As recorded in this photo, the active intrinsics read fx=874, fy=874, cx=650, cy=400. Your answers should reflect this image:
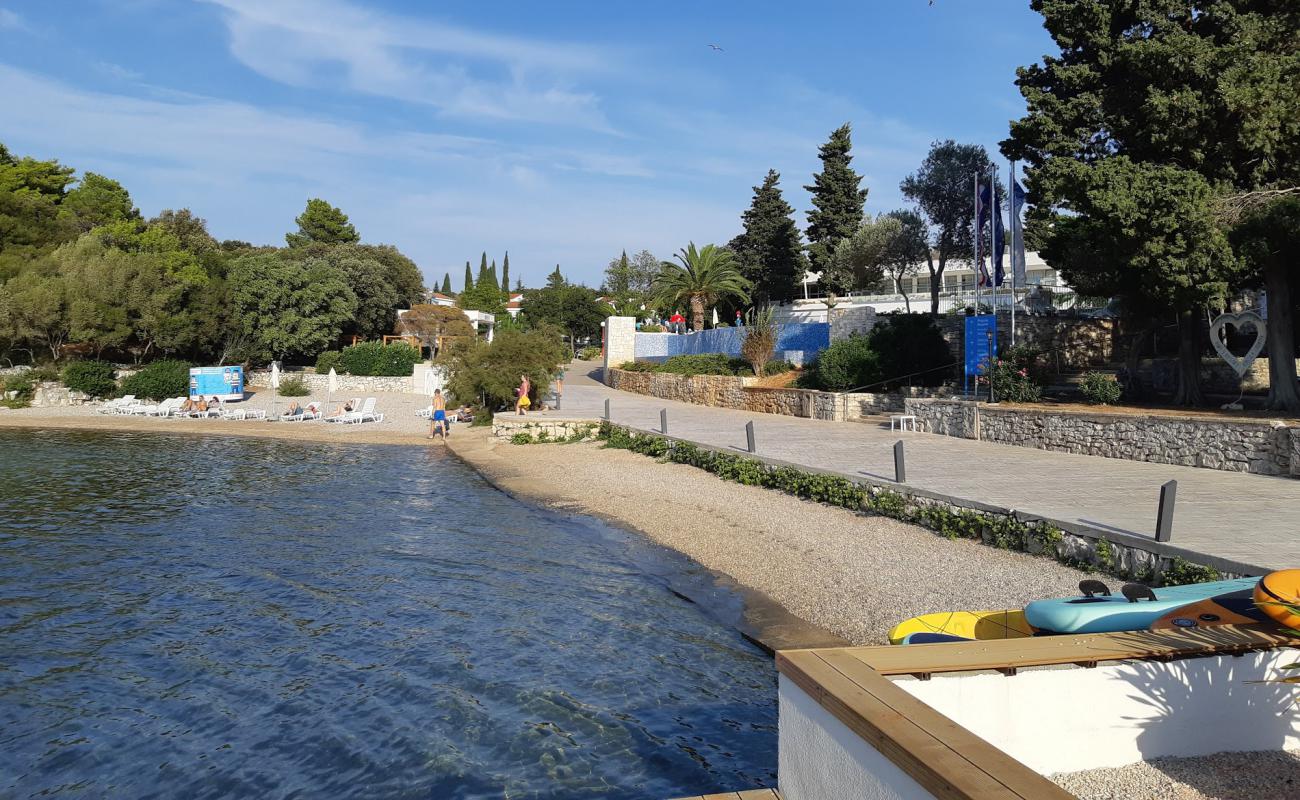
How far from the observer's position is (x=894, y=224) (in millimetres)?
41375

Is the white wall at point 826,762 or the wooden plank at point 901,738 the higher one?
the wooden plank at point 901,738

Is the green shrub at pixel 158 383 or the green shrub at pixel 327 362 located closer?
the green shrub at pixel 158 383

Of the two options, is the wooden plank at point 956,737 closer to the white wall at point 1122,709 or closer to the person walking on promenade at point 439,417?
the white wall at point 1122,709

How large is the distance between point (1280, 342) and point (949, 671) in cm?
1701

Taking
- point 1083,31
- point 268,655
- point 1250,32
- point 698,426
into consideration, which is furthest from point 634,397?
point 268,655

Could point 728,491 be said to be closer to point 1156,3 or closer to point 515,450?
point 515,450

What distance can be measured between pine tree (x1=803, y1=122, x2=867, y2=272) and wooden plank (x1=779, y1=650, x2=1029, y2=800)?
138ft

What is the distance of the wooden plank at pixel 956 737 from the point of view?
8.77ft

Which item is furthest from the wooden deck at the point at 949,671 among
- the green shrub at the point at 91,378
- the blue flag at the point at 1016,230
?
the green shrub at the point at 91,378

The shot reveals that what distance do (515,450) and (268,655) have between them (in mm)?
15267

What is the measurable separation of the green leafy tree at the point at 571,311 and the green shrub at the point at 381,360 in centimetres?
3307

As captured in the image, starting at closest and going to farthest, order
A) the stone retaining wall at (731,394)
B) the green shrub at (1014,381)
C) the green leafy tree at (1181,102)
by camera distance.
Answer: the green leafy tree at (1181,102), the green shrub at (1014,381), the stone retaining wall at (731,394)

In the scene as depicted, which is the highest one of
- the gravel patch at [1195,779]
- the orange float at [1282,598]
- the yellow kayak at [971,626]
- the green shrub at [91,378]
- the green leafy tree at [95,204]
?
the green leafy tree at [95,204]

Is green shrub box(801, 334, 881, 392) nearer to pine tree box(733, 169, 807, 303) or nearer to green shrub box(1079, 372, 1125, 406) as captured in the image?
green shrub box(1079, 372, 1125, 406)
